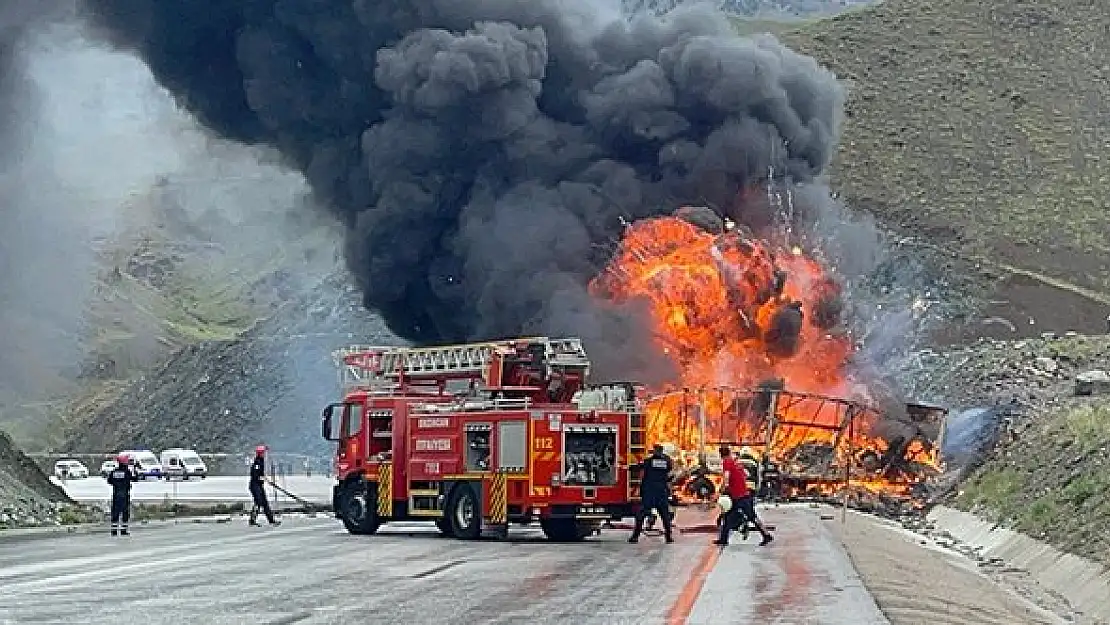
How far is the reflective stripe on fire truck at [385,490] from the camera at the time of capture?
30859 millimetres

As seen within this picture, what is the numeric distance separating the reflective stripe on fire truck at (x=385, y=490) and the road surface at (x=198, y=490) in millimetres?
15564

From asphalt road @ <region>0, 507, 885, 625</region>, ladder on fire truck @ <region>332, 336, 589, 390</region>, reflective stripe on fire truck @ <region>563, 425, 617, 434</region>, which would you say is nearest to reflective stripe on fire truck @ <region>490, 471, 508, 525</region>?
asphalt road @ <region>0, 507, 885, 625</region>

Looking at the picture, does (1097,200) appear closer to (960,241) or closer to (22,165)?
(960,241)

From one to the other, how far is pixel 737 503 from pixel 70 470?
4288 centimetres

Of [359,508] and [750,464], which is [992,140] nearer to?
[750,464]

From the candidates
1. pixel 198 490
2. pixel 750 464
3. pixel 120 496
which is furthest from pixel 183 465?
pixel 750 464

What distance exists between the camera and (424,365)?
3253 cm

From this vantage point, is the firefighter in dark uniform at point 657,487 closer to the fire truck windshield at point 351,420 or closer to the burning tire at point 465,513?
the burning tire at point 465,513

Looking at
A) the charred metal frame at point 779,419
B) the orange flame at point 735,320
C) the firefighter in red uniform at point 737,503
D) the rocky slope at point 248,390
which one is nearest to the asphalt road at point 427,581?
the firefighter in red uniform at point 737,503

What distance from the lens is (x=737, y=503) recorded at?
2667 centimetres

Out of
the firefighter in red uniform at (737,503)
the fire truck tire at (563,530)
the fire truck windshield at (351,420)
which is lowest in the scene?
the fire truck tire at (563,530)

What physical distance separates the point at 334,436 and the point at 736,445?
9082mm

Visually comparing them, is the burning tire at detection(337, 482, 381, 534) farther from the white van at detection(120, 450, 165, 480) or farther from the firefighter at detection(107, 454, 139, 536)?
the white van at detection(120, 450, 165, 480)

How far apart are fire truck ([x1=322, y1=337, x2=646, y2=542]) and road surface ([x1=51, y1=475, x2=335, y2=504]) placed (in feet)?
48.6
